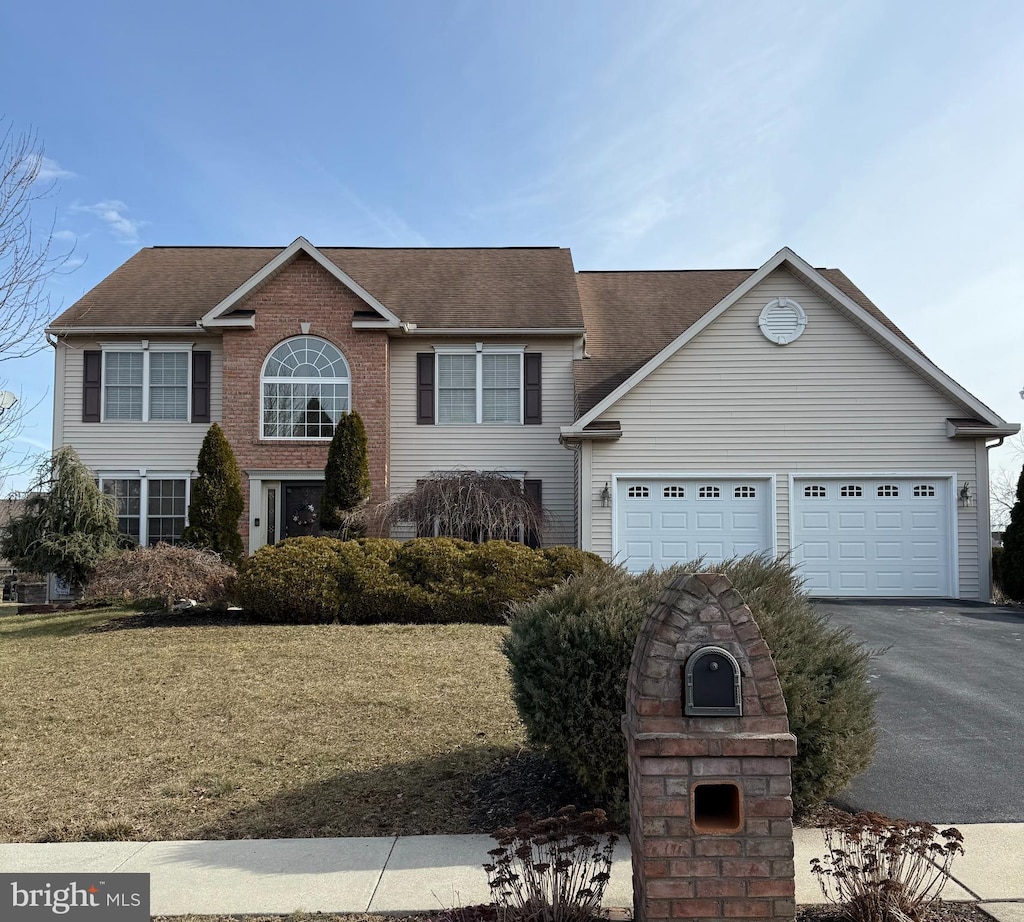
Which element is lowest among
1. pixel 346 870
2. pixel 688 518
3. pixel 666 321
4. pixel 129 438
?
pixel 346 870

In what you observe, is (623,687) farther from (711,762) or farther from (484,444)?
(484,444)

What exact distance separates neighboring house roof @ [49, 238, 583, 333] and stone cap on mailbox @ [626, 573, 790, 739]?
14671 mm

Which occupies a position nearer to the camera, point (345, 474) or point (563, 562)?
point (563, 562)

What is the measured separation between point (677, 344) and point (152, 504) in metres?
11.5

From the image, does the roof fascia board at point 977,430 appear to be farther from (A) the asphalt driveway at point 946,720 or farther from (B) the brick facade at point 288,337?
(B) the brick facade at point 288,337

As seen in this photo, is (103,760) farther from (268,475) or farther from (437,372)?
(437,372)

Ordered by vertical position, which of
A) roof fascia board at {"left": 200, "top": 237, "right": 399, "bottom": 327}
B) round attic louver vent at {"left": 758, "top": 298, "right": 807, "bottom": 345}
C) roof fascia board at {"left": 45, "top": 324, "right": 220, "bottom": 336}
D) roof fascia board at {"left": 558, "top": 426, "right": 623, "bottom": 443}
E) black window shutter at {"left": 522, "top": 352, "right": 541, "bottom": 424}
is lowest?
roof fascia board at {"left": 558, "top": 426, "right": 623, "bottom": 443}

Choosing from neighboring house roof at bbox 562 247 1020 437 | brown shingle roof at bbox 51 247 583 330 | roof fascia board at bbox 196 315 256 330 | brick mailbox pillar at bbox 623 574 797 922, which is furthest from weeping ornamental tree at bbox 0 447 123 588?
brick mailbox pillar at bbox 623 574 797 922

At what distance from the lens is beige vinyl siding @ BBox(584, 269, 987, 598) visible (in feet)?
51.2

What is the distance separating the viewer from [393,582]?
12.7 m

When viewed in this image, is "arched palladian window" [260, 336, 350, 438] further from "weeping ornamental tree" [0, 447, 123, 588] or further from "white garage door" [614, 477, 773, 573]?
"white garage door" [614, 477, 773, 573]

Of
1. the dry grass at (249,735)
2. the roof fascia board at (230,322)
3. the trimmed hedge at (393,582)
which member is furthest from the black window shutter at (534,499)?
the roof fascia board at (230,322)

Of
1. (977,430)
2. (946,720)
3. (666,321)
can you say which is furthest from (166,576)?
(977,430)

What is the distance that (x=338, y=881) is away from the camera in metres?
4.34
